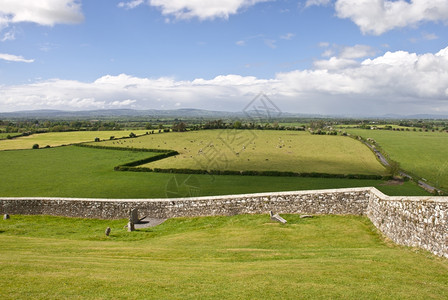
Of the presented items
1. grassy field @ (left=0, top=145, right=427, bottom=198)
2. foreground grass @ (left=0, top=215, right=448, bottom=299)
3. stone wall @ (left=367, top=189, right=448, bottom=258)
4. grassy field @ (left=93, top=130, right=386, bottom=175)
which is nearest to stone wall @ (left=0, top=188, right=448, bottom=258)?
stone wall @ (left=367, top=189, right=448, bottom=258)

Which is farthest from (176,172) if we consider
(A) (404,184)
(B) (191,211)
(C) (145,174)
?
(A) (404,184)

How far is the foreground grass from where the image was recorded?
7.86 metres

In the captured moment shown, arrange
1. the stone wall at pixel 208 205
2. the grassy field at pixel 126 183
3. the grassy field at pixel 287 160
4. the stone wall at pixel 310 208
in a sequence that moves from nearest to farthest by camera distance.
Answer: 1. the stone wall at pixel 310 208
2. the stone wall at pixel 208 205
3. the grassy field at pixel 126 183
4. the grassy field at pixel 287 160

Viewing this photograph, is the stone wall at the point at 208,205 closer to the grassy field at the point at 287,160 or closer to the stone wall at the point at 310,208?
the stone wall at the point at 310,208

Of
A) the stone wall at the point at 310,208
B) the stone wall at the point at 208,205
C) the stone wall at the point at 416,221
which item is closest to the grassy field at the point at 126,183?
the stone wall at the point at 208,205

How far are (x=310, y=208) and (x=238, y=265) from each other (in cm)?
838

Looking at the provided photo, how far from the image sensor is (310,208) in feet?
57.6

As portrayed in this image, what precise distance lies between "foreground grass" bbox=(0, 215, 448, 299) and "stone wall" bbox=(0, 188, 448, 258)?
0.69 m

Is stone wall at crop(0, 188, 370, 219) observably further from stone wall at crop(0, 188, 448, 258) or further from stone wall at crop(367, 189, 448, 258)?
stone wall at crop(367, 189, 448, 258)

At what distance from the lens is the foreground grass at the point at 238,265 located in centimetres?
786

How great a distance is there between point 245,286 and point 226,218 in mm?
11448

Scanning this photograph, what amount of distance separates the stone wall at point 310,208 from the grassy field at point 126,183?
38.9 feet

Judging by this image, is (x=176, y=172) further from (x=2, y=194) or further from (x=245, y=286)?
(x=245, y=286)

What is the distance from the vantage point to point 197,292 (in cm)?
793
